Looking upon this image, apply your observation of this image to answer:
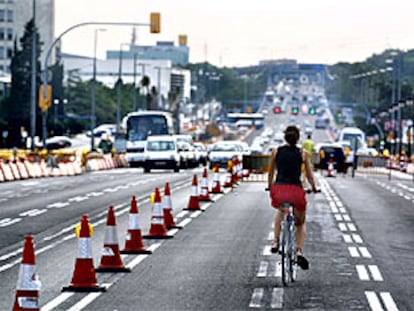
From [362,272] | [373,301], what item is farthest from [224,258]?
[373,301]

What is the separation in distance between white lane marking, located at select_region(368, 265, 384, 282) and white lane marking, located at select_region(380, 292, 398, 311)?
1.46m

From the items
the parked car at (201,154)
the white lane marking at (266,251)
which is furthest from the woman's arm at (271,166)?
the parked car at (201,154)

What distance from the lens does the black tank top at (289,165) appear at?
1603cm

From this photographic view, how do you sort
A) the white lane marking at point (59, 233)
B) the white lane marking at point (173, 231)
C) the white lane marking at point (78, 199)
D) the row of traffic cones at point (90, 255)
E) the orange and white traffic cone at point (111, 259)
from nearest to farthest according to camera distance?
the row of traffic cones at point (90, 255) < the orange and white traffic cone at point (111, 259) < the white lane marking at point (59, 233) < the white lane marking at point (173, 231) < the white lane marking at point (78, 199)

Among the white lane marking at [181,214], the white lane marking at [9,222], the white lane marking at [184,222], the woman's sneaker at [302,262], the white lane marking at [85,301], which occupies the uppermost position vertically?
the woman's sneaker at [302,262]

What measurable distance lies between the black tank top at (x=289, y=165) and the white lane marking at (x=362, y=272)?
5.08ft

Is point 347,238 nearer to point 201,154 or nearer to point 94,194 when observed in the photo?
point 94,194

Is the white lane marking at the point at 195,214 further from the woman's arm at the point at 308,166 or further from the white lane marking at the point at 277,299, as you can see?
the white lane marking at the point at 277,299

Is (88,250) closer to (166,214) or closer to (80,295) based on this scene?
(80,295)

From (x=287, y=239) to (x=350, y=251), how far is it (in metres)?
5.02

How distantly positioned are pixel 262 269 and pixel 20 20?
162 metres

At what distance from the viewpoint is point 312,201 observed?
3581 centimetres

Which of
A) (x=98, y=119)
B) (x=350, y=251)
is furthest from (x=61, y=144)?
(x=350, y=251)

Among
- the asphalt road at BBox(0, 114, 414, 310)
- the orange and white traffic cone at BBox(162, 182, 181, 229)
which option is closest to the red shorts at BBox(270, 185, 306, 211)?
the asphalt road at BBox(0, 114, 414, 310)
